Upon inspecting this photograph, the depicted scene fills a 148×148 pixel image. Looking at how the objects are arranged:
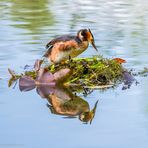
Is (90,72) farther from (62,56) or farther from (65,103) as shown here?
(65,103)

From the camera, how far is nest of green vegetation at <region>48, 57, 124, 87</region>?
230 inches

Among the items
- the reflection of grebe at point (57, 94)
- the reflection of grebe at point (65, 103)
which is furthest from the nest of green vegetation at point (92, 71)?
the reflection of grebe at point (65, 103)

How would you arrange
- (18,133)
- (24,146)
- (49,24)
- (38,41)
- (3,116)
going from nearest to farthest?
(24,146) → (18,133) → (3,116) → (38,41) → (49,24)

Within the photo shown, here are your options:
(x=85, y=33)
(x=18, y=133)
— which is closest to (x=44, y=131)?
(x=18, y=133)

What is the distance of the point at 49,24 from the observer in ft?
27.9

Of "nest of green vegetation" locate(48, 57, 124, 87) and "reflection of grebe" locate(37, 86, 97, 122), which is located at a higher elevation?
"reflection of grebe" locate(37, 86, 97, 122)

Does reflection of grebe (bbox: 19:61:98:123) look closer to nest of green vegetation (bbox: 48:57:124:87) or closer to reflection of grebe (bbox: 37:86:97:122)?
reflection of grebe (bbox: 37:86:97:122)

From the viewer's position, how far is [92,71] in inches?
234

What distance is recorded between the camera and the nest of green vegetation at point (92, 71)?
19.2ft

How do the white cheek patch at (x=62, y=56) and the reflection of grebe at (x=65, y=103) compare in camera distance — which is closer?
the reflection of grebe at (x=65, y=103)

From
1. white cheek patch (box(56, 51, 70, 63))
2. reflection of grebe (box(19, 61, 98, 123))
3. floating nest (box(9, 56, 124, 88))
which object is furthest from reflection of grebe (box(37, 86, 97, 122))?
white cheek patch (box(56, 51, 70, 63))

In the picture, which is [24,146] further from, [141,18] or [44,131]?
[141,18]

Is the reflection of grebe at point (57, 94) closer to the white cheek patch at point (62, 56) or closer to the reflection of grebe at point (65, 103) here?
the reflection of grebe at point (65, 103)

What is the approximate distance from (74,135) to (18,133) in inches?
13.6
